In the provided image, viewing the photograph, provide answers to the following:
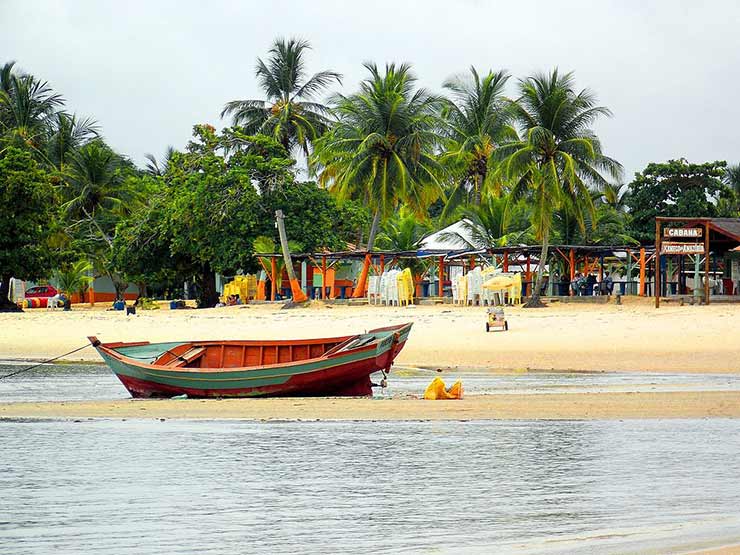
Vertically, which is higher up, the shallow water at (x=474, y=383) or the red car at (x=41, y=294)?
the red car at (x=41, y=294)

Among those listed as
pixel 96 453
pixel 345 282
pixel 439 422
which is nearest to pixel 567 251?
pixel 345 282

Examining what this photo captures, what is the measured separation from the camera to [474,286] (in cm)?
3725

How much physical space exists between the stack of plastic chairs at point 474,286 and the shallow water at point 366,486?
920 inches

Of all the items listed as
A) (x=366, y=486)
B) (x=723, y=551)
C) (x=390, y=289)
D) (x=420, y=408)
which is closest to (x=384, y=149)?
(x=390, y=289)

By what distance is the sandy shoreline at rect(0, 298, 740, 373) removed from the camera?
906 inches

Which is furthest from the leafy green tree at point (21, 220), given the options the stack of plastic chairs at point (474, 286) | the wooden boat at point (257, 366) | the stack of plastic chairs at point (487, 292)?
the wooden boat at point (257, 366)

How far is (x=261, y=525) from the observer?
8477 millimetres

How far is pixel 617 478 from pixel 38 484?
5381mm

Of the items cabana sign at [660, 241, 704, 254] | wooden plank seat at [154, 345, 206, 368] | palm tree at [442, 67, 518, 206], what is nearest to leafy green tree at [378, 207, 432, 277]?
palm tree at [442, 67, 518, 206]

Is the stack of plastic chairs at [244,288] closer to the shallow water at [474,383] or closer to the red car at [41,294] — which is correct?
the red car at [41,294]

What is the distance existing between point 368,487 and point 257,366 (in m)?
6.61

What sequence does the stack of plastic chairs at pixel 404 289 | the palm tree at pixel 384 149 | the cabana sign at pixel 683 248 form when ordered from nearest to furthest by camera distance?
the cabana sign at pixel 683 248
the stack of plastic chairs at pixel 404 289
the palm tree at pixel 384 149

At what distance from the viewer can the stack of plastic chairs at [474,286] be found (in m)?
37.2

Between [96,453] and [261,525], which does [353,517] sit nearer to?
[261,525]
